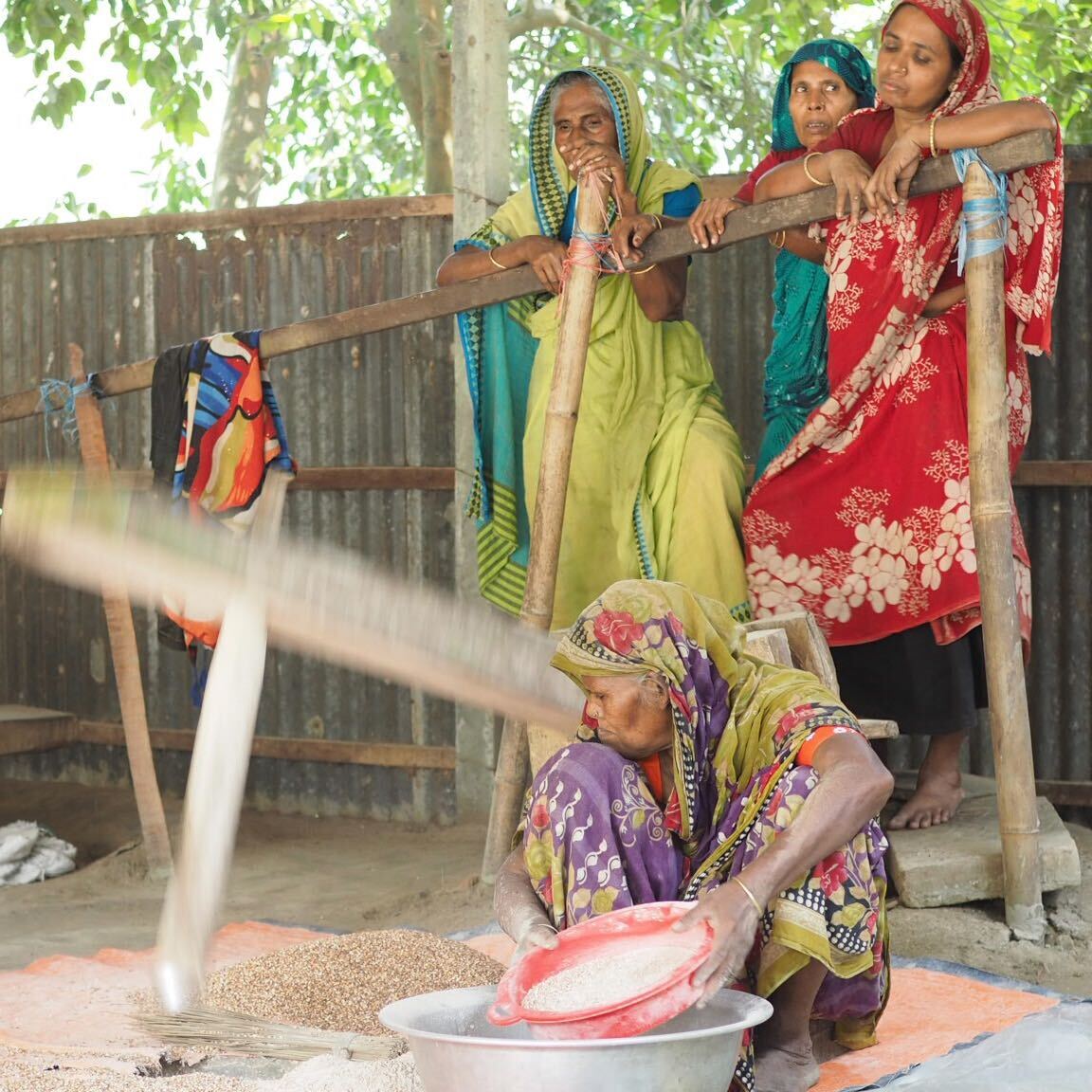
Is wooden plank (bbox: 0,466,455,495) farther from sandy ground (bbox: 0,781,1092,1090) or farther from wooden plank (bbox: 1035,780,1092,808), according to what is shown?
wooden plank (bbox: 1035,780,1092,808)

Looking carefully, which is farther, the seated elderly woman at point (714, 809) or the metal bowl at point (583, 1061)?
the seated elderly woman at point (714, 809)

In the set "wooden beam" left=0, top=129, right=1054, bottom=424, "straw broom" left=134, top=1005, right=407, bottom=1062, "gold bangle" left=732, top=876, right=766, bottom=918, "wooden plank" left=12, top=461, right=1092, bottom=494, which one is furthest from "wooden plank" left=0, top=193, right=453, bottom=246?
"gold bangle" left=732, top=876, right=766, bottom=918

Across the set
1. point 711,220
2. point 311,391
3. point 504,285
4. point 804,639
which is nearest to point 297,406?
point 311,391

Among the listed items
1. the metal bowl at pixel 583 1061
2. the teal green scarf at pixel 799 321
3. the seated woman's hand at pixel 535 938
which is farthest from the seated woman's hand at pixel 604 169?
the metal bowl at pixel 583 1061

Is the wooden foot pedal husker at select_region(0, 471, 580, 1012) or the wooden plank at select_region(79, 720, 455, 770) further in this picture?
the wooden plank at select_region(79, 720, 455, 770)

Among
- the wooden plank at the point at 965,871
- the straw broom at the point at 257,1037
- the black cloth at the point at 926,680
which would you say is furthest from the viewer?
the black cloth at the point at 926,680

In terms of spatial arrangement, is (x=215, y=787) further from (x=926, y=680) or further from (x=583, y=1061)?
(x=926, y=680)

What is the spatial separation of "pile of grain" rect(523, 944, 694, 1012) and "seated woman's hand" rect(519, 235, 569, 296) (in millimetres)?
2308

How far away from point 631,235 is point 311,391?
211cm

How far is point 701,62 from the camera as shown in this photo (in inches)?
339

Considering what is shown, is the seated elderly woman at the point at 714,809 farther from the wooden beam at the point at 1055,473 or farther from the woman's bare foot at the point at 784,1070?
the wooden beam at the point at 1055,473

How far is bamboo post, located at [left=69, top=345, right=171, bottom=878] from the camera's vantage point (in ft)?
16.0

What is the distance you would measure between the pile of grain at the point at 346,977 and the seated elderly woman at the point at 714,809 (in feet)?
2.02

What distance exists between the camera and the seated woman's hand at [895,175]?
337 cm
